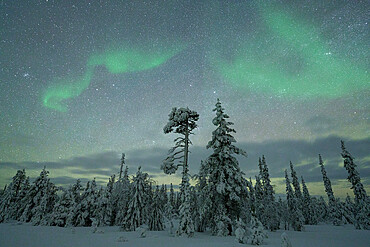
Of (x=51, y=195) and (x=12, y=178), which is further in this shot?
(x=12, y=178)

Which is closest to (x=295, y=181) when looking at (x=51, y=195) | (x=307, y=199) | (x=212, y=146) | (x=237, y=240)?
(x=307, y=199)

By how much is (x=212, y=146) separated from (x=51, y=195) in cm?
3657

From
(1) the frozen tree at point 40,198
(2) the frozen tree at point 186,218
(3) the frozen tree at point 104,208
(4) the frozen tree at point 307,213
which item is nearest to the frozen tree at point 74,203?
(3) the frozen tree at point 104,208

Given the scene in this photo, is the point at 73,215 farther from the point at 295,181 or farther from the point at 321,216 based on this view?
the point at 321,216

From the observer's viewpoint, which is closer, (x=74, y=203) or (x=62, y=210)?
(x=62, y=210)

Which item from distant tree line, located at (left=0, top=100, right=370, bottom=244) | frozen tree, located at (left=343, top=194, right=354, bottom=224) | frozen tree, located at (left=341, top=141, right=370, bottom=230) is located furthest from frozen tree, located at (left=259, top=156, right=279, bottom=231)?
frozen tree, located at (left=343, top=194, right=354, bottom=224)

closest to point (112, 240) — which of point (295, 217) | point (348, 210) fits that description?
point (295, 217)

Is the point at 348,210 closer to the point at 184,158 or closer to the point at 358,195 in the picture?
the point at 358,195

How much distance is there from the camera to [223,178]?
666 inches

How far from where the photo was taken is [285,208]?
121ft

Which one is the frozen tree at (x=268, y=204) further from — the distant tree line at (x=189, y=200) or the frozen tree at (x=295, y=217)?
the frozen tree at (x=295, y=217)

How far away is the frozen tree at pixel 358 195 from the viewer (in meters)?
34.6

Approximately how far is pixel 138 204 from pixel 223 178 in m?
11.8

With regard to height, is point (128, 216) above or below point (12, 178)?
below
